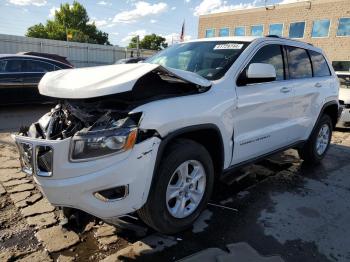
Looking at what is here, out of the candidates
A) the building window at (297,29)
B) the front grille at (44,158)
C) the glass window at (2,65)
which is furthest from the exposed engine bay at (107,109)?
the building window at (297,29)

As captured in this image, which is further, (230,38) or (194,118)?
(230,38)

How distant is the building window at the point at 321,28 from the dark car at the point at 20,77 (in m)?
26.7

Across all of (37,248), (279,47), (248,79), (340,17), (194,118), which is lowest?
(37,248)

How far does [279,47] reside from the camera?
14.3 feet

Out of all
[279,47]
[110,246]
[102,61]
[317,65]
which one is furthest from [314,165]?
[102,61]

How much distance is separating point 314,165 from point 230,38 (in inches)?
107

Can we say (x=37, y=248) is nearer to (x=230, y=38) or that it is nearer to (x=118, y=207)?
(x=118, y=207)

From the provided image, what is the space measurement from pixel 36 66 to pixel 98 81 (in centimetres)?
681

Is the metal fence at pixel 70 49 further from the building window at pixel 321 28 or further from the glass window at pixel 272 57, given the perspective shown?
the glass window at pixel 272 57

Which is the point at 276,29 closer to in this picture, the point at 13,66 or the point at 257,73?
the point at 13,66

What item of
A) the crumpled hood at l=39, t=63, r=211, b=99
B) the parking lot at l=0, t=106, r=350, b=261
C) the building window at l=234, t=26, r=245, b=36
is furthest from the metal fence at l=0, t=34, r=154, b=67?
the crumpled hood at l=39, t=63, r=211, b=99

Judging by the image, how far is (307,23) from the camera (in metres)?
30.6

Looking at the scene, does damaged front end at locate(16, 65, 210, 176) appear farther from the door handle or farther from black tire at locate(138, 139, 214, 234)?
the door handle

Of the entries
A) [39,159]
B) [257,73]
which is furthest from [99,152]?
[257,73]
